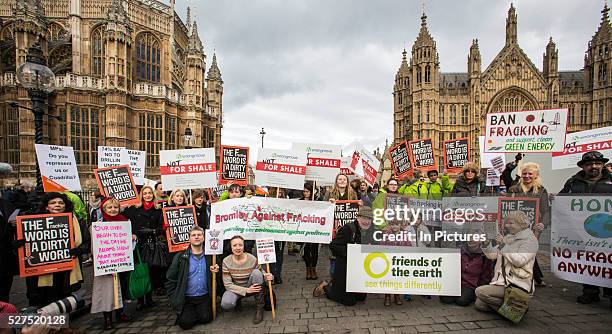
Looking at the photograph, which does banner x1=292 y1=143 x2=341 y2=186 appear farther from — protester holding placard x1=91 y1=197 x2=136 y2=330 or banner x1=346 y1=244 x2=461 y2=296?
protester holding placard x1=91 y1=197 x2=136 y2=330

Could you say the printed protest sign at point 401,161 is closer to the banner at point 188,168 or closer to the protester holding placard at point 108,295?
the banner at point 188,168

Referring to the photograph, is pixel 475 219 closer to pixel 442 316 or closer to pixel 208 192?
pixel 442 316

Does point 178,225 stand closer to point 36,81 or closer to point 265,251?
point 265,251

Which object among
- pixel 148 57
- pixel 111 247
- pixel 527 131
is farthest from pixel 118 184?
pixel 148 57

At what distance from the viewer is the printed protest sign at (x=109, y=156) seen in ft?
26.9

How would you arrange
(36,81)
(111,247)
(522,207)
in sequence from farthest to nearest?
(36,81), (522,207), (111,247)

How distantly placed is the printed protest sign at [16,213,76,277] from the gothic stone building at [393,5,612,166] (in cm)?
4428

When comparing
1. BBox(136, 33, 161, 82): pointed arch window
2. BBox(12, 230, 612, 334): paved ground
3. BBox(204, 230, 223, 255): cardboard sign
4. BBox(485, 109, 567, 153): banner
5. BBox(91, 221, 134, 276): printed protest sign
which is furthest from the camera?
BBox(136, 33, 161, 82): pointed arch window

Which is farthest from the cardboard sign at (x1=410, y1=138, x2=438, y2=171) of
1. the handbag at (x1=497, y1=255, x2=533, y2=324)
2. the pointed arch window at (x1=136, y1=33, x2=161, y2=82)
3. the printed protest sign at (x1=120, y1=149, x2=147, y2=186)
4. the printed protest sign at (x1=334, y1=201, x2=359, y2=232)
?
the pointed arch window at (x1=136, y1=33, x2=161, y2=82)

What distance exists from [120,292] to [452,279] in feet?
18.3

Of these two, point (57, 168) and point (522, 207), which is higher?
point (57, 168)

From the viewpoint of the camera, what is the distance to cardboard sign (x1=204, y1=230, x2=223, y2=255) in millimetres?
4469

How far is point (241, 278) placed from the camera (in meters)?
4.57

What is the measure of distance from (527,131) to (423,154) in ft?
8.46
